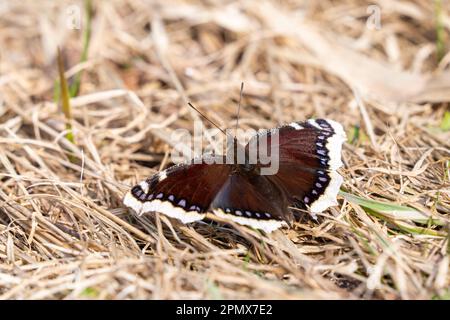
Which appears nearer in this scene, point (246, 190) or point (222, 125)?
point (246, 190)

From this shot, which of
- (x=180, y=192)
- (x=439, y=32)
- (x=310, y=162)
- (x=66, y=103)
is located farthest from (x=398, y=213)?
(x=439, y=32)

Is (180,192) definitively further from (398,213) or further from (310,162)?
(398,213)

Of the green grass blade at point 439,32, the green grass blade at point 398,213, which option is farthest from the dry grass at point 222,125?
the green grass blade at point 439,32

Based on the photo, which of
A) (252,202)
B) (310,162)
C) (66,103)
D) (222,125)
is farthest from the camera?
(222,125)

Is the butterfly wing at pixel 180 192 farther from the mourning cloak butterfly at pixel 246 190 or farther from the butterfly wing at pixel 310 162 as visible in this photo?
the butterfly wing at pixel 310 162

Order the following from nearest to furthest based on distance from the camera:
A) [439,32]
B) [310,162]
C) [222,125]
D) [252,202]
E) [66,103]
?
1. [252,202]
2. [310,162]
3. [66,103]
4. [222,125]
5. [439,32]

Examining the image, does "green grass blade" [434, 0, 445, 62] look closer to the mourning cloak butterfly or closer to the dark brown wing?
the mourning cloak butterfly

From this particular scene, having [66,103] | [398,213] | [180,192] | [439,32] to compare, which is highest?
[439,32]
